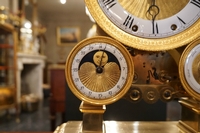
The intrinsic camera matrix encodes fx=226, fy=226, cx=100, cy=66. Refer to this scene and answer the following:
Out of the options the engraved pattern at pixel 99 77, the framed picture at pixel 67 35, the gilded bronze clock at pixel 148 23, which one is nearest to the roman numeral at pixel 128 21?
the gilded bronze clock at pixel 148 23

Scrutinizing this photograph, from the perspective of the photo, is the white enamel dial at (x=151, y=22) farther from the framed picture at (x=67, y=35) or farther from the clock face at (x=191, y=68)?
the framed picture at (x=67, y=35)

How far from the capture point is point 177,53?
619mm

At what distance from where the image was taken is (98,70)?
1.87 feet

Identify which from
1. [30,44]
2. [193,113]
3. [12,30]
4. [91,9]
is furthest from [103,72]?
[30,44]

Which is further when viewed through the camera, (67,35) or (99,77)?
(67,35)

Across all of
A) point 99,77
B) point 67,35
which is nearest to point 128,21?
point 99,77

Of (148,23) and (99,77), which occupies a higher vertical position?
(148,23)

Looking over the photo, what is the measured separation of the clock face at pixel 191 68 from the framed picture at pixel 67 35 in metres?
5.96

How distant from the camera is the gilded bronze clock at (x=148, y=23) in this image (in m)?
0.58

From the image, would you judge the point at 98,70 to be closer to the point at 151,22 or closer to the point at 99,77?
the point at 99,77

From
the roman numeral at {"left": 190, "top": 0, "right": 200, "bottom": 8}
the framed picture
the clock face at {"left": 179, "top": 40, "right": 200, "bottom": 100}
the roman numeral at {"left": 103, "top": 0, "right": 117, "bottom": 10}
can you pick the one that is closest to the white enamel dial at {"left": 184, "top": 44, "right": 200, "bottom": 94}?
the clock face at {"left": 179, "top": 40, "right": 200, "bottom": 100}

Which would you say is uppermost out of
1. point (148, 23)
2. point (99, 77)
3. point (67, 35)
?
point (67, 35)

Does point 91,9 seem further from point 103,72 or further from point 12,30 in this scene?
point 12,30

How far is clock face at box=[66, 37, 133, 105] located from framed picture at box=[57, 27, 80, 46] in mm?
5934
